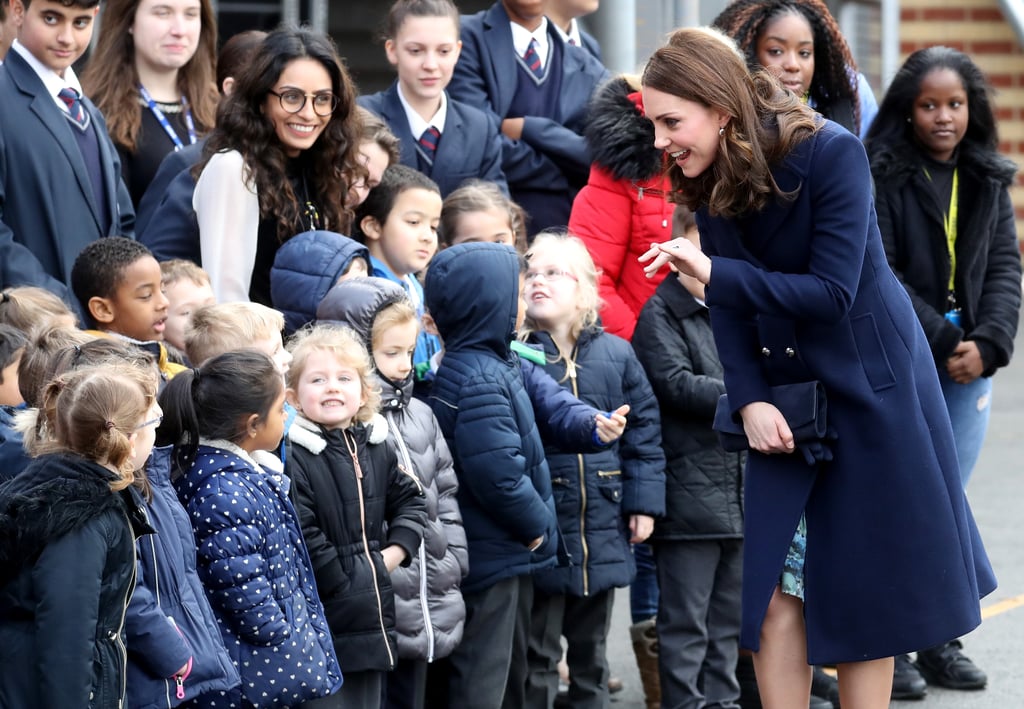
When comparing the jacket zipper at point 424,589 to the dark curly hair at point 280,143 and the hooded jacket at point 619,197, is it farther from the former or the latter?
the hooded jacket at point 619,197

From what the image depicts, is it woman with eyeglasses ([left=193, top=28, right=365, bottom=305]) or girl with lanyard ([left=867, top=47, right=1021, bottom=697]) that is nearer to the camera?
woman with eyeglasses ([left=193, top=28, right=365, bottom=305])

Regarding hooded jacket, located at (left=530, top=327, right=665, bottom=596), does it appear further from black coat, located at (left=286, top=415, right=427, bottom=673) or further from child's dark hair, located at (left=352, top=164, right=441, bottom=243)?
black coat, located at (left=286, top=415, right=427, bottom=673)

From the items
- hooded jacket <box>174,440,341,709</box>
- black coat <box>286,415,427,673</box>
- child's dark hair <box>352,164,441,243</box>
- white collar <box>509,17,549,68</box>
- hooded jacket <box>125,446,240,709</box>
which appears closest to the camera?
hooded jacket <box>125,446,240,709</box>

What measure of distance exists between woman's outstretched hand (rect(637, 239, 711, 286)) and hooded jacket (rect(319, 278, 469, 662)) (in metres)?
0.96

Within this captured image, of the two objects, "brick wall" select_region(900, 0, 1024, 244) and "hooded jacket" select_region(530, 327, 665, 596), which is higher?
"brick wall" select_region(900, 0, 1024, 244)

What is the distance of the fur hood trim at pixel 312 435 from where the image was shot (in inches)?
161

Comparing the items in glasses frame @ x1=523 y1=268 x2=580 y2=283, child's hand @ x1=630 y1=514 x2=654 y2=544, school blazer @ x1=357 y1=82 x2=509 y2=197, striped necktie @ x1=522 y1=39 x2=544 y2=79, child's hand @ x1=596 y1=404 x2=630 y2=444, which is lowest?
child's hand @ x1=630 y1=514 x2=654 y2=544

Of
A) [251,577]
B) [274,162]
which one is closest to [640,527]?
[274,162]

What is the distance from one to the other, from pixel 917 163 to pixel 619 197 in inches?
41.8

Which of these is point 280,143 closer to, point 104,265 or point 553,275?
point 104,265

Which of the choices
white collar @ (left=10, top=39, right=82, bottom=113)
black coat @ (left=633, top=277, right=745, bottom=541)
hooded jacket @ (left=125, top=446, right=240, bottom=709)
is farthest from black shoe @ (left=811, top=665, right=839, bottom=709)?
white collar @ (left=10, top=39, right=82, bottom=113)

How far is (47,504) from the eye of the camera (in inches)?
126

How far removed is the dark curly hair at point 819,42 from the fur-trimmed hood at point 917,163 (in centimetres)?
19

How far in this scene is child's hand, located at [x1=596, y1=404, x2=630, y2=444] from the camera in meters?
4.63
